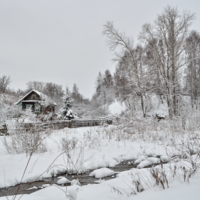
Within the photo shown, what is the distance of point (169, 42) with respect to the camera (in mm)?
13758

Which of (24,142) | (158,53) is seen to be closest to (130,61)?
(158,53)

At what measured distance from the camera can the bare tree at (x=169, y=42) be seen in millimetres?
13281

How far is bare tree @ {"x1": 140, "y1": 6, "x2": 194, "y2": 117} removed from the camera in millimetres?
13281

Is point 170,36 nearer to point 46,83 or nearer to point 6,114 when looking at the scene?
point 6,114

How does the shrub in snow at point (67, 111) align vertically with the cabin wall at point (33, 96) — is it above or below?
below

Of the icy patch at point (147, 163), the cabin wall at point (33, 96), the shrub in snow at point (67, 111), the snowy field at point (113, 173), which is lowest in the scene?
the icy patch at point (147, 163)

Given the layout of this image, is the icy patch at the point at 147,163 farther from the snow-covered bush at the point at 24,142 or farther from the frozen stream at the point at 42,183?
the snow-covered bush at the point at 24,142

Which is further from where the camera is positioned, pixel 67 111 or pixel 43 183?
pixel 67 111

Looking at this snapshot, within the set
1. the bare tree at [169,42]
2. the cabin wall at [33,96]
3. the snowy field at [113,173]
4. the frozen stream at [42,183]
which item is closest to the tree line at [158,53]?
the bare tree at [169,42]

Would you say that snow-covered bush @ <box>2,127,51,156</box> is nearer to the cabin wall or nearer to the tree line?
the tree line

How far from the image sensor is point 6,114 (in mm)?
5840

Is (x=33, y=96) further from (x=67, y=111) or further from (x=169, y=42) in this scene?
(x=169, y=42)

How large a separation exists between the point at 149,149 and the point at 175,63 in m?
11.2

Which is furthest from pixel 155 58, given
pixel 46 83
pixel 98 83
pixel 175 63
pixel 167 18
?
pixel 46 83
